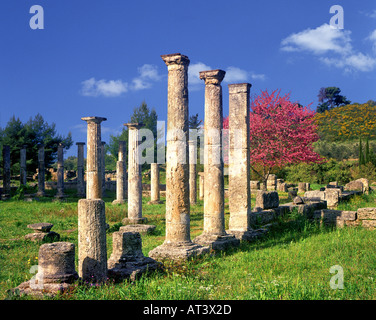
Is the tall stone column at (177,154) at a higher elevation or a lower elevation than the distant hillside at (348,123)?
lower

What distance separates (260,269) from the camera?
25.6ft

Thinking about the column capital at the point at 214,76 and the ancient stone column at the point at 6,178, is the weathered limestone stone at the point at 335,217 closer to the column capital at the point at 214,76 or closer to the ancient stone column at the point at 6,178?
the column capital at the point at 214,76

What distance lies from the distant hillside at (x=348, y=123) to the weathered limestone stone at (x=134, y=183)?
42611 millimetres

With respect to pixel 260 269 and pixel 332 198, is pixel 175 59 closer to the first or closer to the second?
pixel 260 269

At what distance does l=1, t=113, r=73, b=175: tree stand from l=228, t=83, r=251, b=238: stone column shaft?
1143 inches

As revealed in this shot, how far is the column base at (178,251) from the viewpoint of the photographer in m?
8.92

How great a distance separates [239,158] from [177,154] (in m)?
2.89

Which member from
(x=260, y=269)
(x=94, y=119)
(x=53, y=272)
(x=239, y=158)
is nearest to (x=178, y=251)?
(x=260, y=269)

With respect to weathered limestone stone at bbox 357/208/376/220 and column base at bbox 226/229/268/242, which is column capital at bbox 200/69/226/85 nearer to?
column base at bbox 226/229/268/242

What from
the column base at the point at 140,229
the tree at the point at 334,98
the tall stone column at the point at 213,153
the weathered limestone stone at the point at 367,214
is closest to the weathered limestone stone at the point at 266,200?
the weathered limestone stone at the point at 367,214

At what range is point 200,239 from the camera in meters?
10.4

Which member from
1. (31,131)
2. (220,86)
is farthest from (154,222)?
(31,131)
